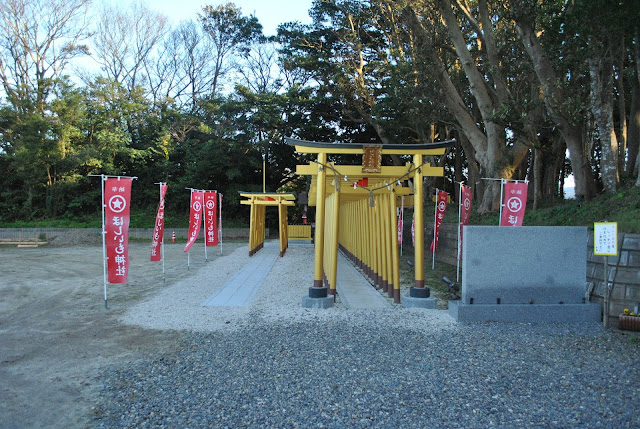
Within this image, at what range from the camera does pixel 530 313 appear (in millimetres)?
6234

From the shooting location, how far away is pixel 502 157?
1356 centimetres

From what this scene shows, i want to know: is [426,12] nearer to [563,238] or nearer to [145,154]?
[563,238]

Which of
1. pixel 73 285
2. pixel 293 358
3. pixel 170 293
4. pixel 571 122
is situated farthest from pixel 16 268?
pixel 571 122

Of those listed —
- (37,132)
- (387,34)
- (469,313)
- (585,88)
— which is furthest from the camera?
(37,132)

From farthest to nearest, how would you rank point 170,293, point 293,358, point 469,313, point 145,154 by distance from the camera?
point 145,154 < point 170,293 < point 469,313 < point 293,358

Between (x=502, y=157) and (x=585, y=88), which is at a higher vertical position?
(x=585, y=88)

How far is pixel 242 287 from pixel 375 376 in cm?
587

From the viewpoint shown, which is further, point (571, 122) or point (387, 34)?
point (387, 34)

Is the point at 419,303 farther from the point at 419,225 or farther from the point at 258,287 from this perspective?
the point at 258,287

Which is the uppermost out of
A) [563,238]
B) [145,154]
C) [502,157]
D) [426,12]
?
[426,12]

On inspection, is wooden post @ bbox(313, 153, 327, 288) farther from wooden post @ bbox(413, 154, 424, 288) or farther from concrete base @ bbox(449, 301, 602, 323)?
concrete base @ bbox(449, 301, 602, 323)

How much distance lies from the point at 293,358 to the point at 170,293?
4.99 m

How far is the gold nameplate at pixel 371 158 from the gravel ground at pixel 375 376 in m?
2.50

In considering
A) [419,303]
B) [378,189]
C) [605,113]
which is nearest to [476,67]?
[605,113]
